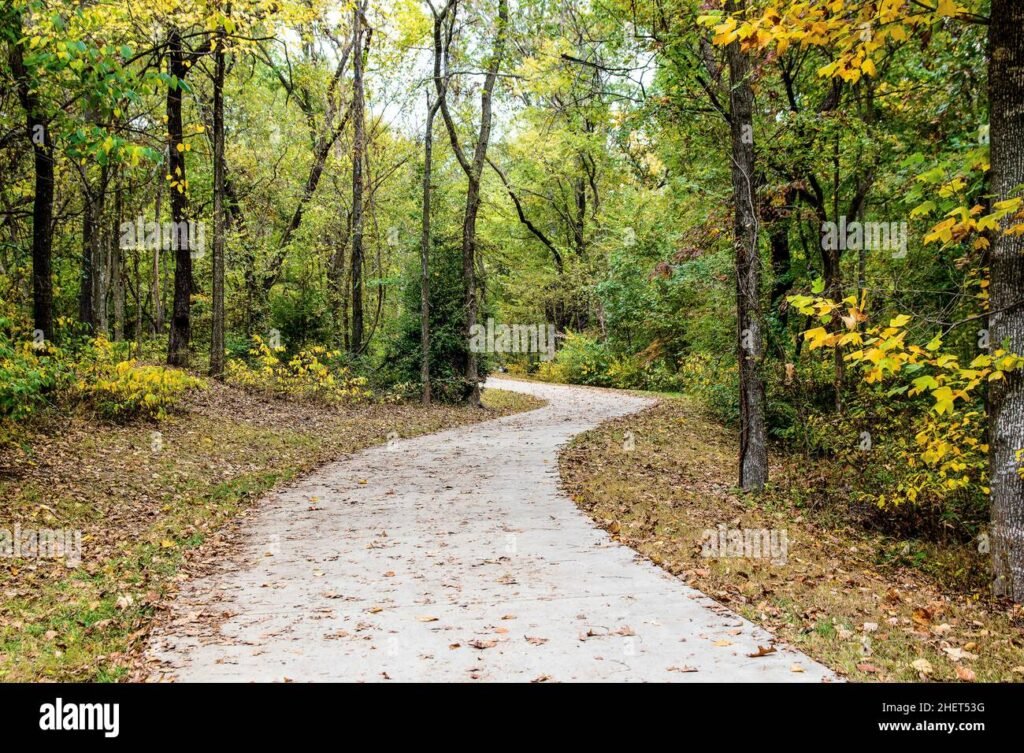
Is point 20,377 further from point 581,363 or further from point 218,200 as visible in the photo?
point 581,363

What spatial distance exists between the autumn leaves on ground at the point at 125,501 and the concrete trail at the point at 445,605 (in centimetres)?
42

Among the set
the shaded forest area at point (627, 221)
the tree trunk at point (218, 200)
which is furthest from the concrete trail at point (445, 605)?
the tree trunk at point (218, 200)

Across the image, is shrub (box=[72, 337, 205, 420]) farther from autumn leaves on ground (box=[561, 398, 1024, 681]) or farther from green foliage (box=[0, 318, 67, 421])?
autumn leaves on ground (box=[561, 398, 1024, 681])

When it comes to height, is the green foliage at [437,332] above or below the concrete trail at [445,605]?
above

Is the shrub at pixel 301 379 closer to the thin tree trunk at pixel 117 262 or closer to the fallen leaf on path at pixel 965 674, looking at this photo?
the thin tree trunk at pixel 117 262

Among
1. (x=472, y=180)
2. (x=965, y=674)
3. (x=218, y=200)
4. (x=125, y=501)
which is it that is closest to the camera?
(x=965, y=674)

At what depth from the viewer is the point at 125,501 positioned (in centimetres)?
920

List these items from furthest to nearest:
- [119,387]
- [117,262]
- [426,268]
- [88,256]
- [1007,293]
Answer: [117,262]
[88,256]
[426,268]
[119,387]
[1007,293]

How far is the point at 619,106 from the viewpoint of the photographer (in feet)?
48.0

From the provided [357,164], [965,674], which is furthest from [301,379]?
[965,674]

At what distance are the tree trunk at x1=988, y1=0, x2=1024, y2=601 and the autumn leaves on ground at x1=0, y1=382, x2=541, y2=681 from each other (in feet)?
23.3

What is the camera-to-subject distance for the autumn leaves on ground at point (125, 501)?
5.27 meters

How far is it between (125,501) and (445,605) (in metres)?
5.61

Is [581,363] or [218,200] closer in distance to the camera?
[218,200]
